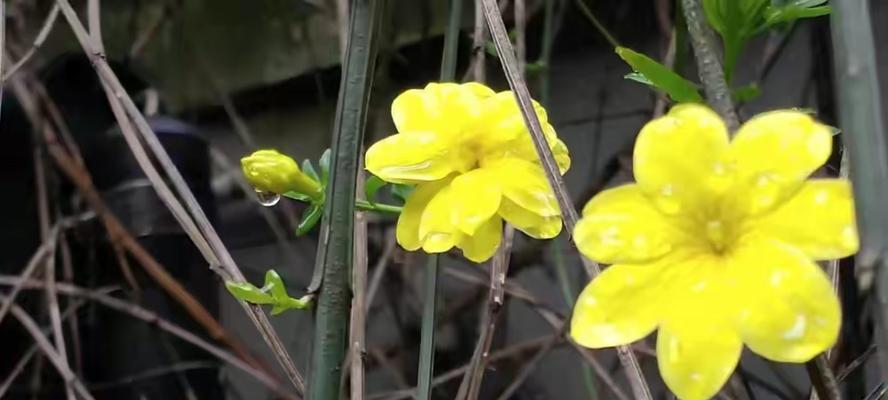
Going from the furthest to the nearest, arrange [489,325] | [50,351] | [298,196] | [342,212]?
[50,351] < [489,325] < [298,196] < [342,212]

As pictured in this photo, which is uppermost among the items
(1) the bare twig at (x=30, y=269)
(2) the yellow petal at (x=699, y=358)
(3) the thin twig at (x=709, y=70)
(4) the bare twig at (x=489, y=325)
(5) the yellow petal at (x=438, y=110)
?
(3) the thin twig at (x=709, y=70)

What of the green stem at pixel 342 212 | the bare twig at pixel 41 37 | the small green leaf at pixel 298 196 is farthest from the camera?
the bare twig at pixel 41 37

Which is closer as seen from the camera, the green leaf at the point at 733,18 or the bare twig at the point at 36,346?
the green leaf at the point at 733,18

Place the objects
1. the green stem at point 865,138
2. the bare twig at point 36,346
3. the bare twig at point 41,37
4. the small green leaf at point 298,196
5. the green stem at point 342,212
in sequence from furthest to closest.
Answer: the bare twig at point 36,346 → the bare twig at point 41,37 → the small green leaf at point 298,196 → the green stem at point 342,212 → the green stem at point 865,138

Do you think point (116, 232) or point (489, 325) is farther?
point (116, 232)

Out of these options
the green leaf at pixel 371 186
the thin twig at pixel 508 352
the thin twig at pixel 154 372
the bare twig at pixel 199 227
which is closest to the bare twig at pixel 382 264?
the thin twig at pixel 508 352

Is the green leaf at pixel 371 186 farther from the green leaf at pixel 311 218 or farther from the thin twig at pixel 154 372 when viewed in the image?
the thin twig at pixel 154 372

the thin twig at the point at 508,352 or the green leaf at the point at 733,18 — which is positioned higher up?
the green leaf at the point at 733,18

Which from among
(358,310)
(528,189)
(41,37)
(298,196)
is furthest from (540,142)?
(41,37)

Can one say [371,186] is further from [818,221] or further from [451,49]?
[818,221]
